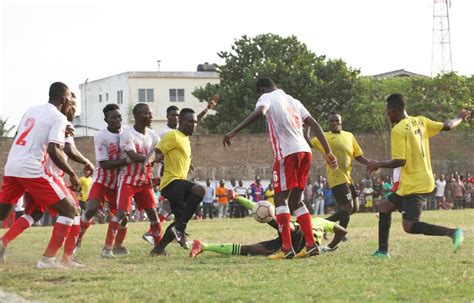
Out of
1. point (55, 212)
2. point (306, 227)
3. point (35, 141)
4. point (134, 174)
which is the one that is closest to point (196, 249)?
point (306, 227)

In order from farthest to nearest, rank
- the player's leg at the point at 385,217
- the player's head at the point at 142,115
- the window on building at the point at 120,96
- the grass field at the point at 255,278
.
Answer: the window on building at the point at 120,96, the player's head at the point at 142,115, the player's leg at the point at 385,217, the grass field at the point at 255,278

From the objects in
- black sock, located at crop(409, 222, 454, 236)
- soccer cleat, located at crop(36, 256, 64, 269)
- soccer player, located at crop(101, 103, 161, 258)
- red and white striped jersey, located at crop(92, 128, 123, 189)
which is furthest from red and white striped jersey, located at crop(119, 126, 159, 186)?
black sock, located at crop(409, 222, 454, 236)

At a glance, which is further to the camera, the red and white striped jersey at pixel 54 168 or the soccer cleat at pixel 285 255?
the soccer cleat at pixel 285 255

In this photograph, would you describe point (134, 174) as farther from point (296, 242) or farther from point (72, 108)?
point (296, 242)

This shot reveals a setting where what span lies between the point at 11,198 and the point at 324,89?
160 ft

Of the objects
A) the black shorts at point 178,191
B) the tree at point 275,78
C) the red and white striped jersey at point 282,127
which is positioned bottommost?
the black shorts at point 178,191

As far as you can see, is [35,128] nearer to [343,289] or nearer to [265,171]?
[343,289]

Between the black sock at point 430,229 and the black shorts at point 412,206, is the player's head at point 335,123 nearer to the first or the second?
the black shorts at point 412,206

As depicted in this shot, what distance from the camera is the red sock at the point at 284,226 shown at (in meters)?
11.2

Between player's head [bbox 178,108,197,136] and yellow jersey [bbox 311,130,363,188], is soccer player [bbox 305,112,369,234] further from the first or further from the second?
player's head [bbox 178,108,197,136]

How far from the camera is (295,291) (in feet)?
25.5

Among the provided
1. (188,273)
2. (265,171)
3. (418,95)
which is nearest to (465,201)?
(265,171)

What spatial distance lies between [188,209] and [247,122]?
223 centimetres

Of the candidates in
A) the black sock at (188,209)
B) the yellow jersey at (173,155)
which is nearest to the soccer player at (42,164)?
the yellow jersey at (173,155)
